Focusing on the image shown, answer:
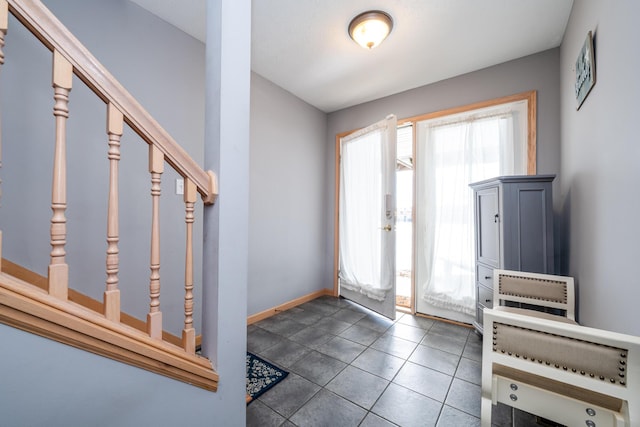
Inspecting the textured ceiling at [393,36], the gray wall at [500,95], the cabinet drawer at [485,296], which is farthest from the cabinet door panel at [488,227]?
the textured ceiling at [393,36]

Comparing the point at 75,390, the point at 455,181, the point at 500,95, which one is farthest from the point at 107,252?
the point at 500,95

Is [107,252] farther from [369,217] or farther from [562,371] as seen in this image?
[369,217]

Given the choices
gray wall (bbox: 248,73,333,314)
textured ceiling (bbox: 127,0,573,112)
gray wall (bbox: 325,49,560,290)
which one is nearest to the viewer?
textured ceiling (bbox: 127,0,573,112)

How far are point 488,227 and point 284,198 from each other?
2158 mm

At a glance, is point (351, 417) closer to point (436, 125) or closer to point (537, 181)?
point (537, 181)

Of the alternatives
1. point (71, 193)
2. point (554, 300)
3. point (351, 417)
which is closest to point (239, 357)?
point (351, 417)

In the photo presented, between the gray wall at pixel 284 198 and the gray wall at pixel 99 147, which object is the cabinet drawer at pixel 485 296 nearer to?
the gray wall at pixel 284 198

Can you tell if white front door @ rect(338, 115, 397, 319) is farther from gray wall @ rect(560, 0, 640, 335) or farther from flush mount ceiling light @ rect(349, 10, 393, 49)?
gray wall @ rect(560, 0, 640, 335)

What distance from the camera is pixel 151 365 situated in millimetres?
913

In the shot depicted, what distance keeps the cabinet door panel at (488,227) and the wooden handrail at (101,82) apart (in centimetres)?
214

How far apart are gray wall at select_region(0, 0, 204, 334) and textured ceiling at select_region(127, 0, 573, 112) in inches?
12.6

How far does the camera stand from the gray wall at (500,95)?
7.37 feet

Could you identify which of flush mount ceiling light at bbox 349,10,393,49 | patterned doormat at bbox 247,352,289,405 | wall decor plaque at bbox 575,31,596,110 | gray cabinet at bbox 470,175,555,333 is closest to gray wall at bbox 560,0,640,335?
wall decor plaque at bbox 575,31,596,110

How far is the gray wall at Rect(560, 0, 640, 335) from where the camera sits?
1.03 metres
